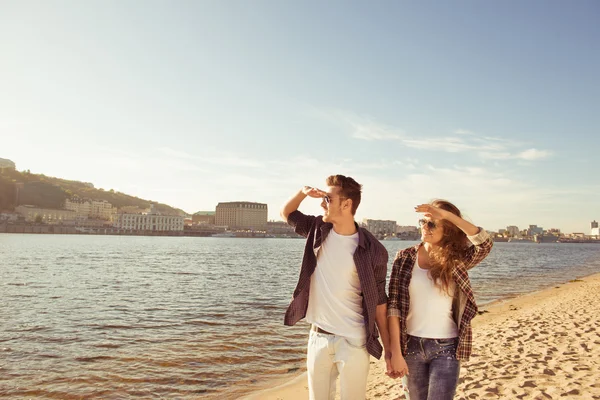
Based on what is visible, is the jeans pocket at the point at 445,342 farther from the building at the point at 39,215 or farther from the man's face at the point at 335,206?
the building at the point at 39,215

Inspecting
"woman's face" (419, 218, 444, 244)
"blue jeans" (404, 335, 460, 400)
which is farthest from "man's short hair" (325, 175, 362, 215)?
"blue jeans" (404, 335, 460, 400)

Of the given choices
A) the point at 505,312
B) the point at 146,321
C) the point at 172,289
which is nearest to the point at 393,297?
the point at 146,321

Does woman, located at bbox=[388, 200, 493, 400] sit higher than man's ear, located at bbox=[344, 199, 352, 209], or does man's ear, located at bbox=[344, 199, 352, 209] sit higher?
man's ear, located at bbox=[344, 199, 352, 209]

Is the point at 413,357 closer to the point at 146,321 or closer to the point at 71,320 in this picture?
the point at 146,321

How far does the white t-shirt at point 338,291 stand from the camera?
343 centimetres

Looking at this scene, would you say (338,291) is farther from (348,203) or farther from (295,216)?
(295,216)

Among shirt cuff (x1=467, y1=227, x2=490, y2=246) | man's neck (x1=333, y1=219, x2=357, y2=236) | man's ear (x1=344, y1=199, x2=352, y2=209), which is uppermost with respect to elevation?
man's ear (x1=344, y1=199, x2=352, y2=209)

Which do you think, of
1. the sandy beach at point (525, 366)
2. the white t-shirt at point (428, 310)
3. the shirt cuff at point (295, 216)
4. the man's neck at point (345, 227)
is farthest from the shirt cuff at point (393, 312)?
the sandy beach at point (525, 366)

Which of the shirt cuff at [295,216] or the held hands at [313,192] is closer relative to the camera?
the held hands at [313,192]

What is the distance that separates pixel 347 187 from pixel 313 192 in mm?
283

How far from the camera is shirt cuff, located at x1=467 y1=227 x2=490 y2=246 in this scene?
11.5ft

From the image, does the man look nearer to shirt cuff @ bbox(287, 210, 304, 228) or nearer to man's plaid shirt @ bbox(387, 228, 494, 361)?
man's plaid shirt @ bbox(387, 228, 494, 361)

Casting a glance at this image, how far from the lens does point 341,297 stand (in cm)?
349

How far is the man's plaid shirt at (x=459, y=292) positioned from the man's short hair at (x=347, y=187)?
24.0 inches
